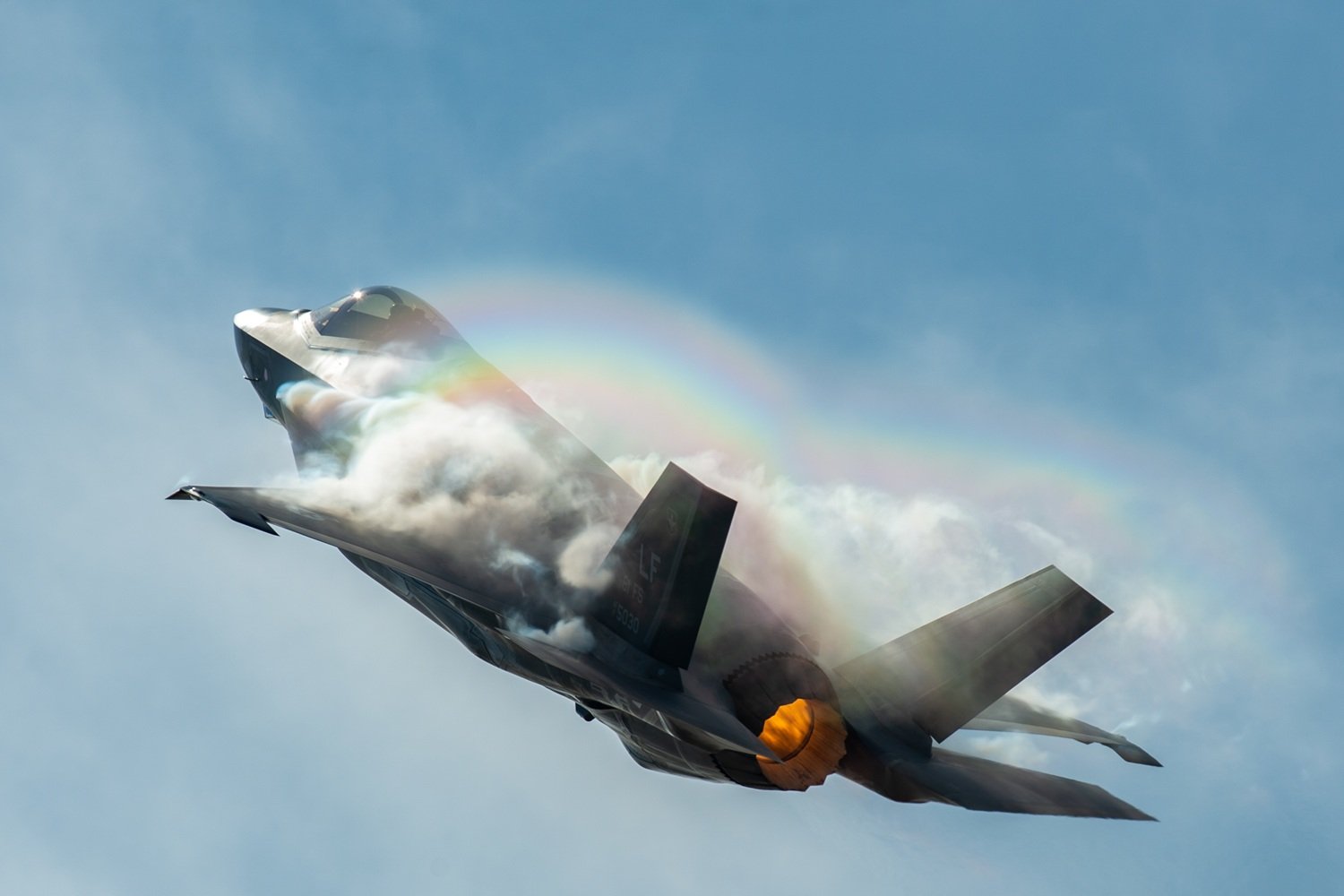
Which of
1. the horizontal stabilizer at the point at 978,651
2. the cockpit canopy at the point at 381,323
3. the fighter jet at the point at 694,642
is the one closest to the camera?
the fighter jet at the point at 694,642

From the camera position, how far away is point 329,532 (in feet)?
55.7

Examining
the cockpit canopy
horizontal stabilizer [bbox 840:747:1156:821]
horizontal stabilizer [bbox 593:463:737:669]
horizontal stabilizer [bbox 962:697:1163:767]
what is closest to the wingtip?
horizontal stabilizer [bbox 962:697:1163:767]

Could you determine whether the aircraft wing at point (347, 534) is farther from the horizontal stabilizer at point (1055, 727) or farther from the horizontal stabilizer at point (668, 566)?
the horizontal stabilizer at point (1055, 727)

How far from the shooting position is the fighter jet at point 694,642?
14586mm

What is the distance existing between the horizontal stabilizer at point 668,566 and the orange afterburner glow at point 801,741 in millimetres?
1681

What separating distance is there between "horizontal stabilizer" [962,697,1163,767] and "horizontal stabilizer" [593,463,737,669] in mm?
5952

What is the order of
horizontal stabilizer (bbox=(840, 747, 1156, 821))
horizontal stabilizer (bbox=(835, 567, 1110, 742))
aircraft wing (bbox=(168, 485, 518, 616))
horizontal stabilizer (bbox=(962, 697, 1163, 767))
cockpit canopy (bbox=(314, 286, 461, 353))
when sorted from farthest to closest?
cockpit canopy (bbox=(314, 286, 461, 353)) → horizontal stabilizer (bbox=(962, 697, 1163, 767)) → aircraft wing (bbox=(168, 485, 518, 616)) → horizontal stabilizer (bbox=(835, 567, 1110, 742)) → horizontal stabilizer (bbox=(840, 747, 1156, 821))

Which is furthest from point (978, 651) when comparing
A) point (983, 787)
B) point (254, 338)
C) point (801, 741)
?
point (254, 338)

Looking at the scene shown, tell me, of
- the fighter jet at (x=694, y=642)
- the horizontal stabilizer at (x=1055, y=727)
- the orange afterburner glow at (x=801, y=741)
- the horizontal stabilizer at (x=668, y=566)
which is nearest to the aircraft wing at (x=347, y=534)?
the fighter jet at (x=694, y=642)

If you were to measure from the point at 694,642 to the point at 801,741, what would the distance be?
2.12 m

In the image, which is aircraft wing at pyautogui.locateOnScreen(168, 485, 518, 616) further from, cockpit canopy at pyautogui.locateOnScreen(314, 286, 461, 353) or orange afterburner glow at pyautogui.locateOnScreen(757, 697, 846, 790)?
cockpit canopy at pyautogui.locateOnScreen(314, 286, 461, 353)

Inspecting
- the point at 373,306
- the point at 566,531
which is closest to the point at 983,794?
the point at 566,531

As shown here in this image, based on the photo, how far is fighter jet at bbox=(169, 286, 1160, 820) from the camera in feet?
47.9

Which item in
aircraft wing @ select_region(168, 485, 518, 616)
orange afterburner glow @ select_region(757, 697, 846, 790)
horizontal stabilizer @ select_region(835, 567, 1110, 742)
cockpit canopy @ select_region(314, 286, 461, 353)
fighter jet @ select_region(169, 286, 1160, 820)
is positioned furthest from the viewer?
cockpit canopy @ select_region(314, 286, 461, 353)
